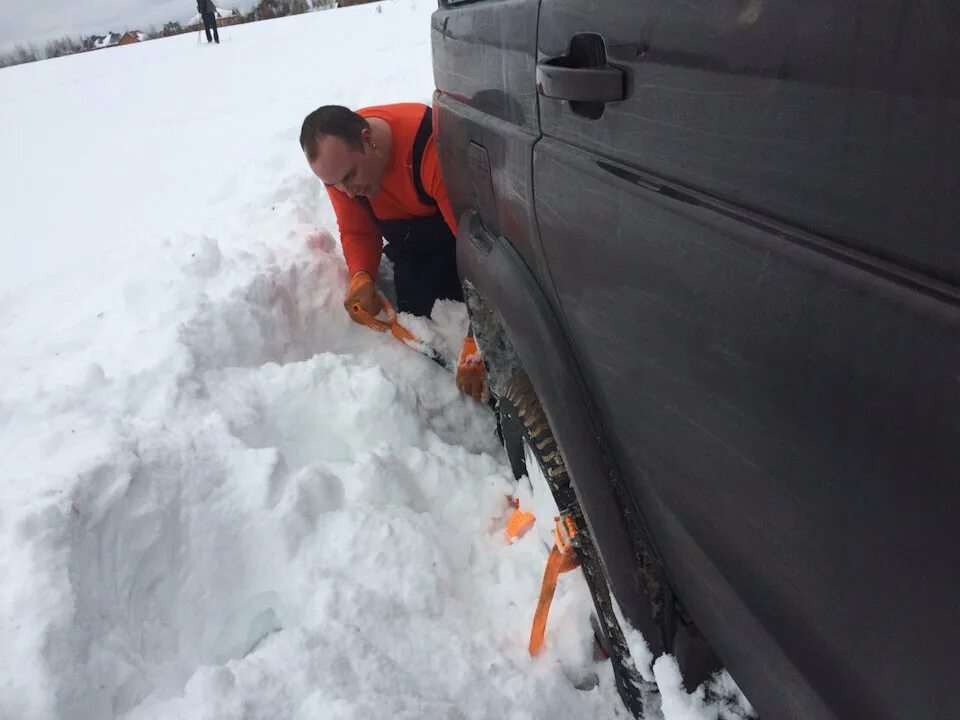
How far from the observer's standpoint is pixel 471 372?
2.74m

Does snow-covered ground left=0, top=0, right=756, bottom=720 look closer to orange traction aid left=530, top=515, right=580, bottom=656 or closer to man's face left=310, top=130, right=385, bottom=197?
orange traction aid left=530, top=515, right=580, bottom=656

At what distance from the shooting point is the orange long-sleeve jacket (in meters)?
2.87

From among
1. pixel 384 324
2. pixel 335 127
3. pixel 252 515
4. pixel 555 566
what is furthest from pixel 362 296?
pixel 555 566

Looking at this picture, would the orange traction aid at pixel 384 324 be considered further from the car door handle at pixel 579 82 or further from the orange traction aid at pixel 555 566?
the car door handle at pixel 579 82

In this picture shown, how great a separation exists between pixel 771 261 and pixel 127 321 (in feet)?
9.01

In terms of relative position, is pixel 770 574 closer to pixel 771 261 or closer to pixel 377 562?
A: pixel 771 261

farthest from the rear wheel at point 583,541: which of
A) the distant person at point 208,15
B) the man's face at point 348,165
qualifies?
the distant person at point 208,15

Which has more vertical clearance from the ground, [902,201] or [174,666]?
[902,201]

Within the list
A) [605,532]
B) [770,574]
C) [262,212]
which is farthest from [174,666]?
[262,212]

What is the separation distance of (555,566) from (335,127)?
202cm

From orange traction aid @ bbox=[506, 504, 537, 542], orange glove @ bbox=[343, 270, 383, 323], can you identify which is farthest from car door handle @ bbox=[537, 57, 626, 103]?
orange glove @ bbox=[343, 270, 383, 323]

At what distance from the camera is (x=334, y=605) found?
5.93ft

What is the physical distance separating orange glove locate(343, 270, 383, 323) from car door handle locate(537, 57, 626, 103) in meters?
2.05

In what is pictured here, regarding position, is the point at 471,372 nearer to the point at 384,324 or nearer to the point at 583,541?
the point at 384,324
